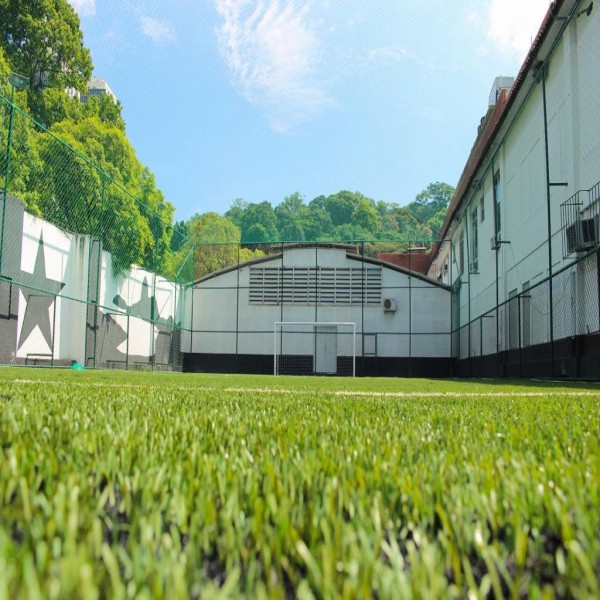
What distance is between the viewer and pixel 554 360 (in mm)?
9805

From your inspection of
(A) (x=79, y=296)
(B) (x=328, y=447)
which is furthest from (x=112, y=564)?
(A) (x=79, y=296)

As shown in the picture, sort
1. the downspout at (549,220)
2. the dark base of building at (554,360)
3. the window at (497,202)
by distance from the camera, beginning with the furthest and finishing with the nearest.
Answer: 1. the window at (497,202)
2. the downspout at (549,220)
3. the dark base of building at (554,360)

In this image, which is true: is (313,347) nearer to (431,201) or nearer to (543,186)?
(543,186)

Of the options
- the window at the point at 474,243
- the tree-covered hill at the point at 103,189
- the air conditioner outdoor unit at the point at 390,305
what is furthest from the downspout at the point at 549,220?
the air conditioner outdoor unit at the point at 390,305

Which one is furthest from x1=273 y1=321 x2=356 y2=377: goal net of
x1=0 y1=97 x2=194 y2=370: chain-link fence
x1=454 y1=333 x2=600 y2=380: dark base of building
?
x1=454 y1=333 x2=600 y2=380: dark base of building

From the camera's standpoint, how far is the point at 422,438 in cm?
172

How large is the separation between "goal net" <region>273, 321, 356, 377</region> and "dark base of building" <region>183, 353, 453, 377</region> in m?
0.03

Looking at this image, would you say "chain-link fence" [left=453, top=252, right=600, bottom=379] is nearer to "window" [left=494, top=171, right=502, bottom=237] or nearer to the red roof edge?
"window" [left=494, top=171, right=502, bottom=237]

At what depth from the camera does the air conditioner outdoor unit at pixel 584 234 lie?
8344 mm

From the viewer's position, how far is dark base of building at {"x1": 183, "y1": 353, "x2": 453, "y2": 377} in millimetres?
20922

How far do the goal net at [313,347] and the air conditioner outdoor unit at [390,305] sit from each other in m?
1.32

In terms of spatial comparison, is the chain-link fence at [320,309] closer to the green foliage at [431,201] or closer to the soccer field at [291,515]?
the soccer field at [291,515]

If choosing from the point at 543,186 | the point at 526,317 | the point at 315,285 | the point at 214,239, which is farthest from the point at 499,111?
the point at 214,239

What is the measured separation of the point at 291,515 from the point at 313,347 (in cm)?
2069
